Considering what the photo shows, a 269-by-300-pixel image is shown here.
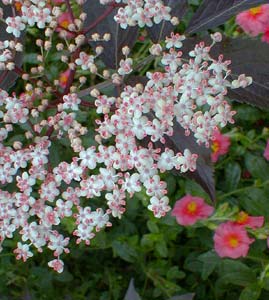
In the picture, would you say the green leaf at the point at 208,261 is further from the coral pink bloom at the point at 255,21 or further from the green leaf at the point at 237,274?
the coral pink bloom at the point at 255,21

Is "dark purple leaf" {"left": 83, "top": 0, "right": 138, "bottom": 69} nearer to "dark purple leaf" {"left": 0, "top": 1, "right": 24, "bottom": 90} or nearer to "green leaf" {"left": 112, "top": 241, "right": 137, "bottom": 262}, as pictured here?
"dark purple leaf" {"left": 0, "top": 1, "right": 24, "bottom": 90}

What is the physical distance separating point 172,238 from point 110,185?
453 millimetres

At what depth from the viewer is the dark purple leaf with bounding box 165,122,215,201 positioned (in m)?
0.83

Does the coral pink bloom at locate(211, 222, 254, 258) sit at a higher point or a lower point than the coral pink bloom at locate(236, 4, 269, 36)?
lower

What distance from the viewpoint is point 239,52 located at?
852 millimetres

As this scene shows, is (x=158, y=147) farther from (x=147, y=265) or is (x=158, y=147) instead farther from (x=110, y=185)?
(x=147, y=265)

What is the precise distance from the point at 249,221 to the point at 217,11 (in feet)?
1.32

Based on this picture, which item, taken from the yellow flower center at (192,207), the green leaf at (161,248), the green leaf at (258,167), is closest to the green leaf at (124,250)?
the green leaf at (161,248)

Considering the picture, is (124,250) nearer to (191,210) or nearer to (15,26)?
(191,210)

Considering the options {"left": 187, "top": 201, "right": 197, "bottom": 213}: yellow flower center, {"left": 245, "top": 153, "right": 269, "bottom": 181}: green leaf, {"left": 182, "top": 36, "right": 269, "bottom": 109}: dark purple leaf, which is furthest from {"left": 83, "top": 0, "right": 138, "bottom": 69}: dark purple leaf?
{"left": 245, "top": 153, "right": 269, "bottom": 181}: green leaf

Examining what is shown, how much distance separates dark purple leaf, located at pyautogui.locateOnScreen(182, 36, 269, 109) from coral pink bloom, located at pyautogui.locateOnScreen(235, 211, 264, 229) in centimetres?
30

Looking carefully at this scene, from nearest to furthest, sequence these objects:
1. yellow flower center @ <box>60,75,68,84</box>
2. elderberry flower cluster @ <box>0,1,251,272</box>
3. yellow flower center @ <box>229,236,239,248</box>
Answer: elderberry flower cluster @ <box>0,1,251,272</box>, yellow flower center @ <box>229,236,239,248</box>, yellow flower center @ <box>60,75,68,84</box>

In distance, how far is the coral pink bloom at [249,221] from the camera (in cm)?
108

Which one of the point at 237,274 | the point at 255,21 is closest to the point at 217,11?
the point at 255,21
